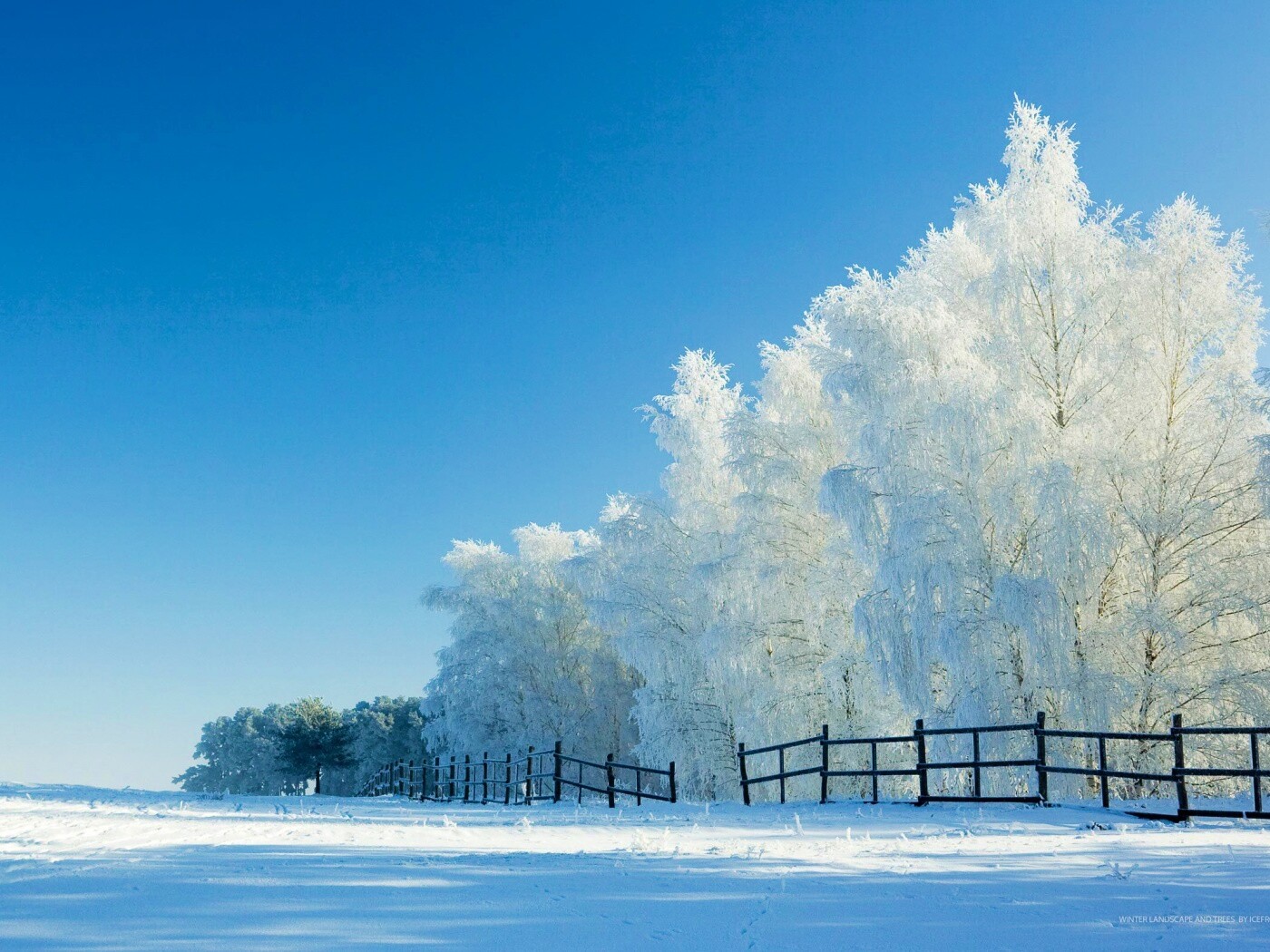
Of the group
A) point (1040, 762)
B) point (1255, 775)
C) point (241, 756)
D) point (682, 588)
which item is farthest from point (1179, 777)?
point (241, 756)

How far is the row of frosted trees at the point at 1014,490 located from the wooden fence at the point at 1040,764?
57 centimetres

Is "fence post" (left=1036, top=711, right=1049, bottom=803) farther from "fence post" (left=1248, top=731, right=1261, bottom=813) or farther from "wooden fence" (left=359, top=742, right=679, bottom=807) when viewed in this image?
"wooden fence" (left=359, top=742, right=679, bottom=807)

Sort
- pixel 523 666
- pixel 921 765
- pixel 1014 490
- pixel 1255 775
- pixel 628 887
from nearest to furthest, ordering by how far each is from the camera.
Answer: pixel 628 887 < pixel 1255 775 < pixel 921 765 < pixel 1014 490 < pixel 523 666

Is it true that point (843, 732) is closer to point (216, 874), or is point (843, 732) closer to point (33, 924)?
point (216, 874)

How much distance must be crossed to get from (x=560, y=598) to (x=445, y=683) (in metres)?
5.54

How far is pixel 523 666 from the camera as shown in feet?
115

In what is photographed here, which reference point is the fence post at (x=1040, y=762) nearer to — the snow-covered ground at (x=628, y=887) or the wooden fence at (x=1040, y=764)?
the wooden fence at (x=1040, y=764)

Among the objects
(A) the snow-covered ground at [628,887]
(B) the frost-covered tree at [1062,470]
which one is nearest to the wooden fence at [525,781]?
(B) the frost-covered tree at [1062,470]

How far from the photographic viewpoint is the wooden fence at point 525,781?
18.2 meters

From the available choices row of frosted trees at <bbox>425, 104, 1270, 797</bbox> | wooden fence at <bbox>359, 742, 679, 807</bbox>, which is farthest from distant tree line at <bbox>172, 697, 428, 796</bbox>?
row of frosted trees at <bbox>425, 104, 1270, 797</bbox>

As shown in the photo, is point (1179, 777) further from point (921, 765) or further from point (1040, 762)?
point (921, 765)

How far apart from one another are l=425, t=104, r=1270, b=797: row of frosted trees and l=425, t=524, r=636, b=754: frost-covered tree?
1287 cm

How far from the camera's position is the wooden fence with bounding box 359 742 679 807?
18219 millimetres

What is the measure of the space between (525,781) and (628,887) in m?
14.1
